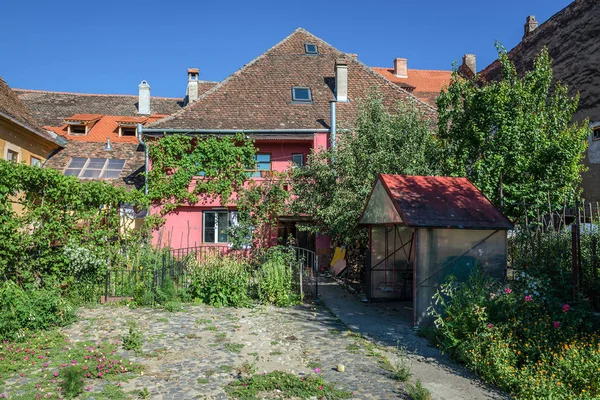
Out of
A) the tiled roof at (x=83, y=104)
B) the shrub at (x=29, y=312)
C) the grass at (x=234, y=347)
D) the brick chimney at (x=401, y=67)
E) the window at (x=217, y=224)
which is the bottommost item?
the grass at (x=234, y=347)

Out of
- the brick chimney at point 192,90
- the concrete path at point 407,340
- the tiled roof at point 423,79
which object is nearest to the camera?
the concrete path at point 407,340

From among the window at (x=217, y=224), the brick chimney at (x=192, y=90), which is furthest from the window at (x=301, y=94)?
the brick chimney at (x=192, y=90)

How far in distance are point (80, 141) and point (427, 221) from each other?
67.2 ft

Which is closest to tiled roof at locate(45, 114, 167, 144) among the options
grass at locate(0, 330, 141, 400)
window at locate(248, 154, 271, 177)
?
window at locate(248, 154, 271, 177)

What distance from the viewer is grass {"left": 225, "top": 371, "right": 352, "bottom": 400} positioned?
6.34 m

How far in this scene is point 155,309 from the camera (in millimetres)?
11367

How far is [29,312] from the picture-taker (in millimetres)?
9023

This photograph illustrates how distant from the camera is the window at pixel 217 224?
2041cm

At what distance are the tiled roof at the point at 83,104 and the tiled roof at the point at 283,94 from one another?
8.48 meters

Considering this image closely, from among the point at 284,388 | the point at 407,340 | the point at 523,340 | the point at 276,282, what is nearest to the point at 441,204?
the point at 407,340

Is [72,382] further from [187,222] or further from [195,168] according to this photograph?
[195,168]

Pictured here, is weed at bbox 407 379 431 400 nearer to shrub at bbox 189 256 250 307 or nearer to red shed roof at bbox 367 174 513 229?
red shed roof at bbox 367 174 513 229

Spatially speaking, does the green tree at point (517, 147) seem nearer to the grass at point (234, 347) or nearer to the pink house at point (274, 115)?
the pink house at point (274, 115)

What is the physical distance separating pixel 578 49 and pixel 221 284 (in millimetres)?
18211
